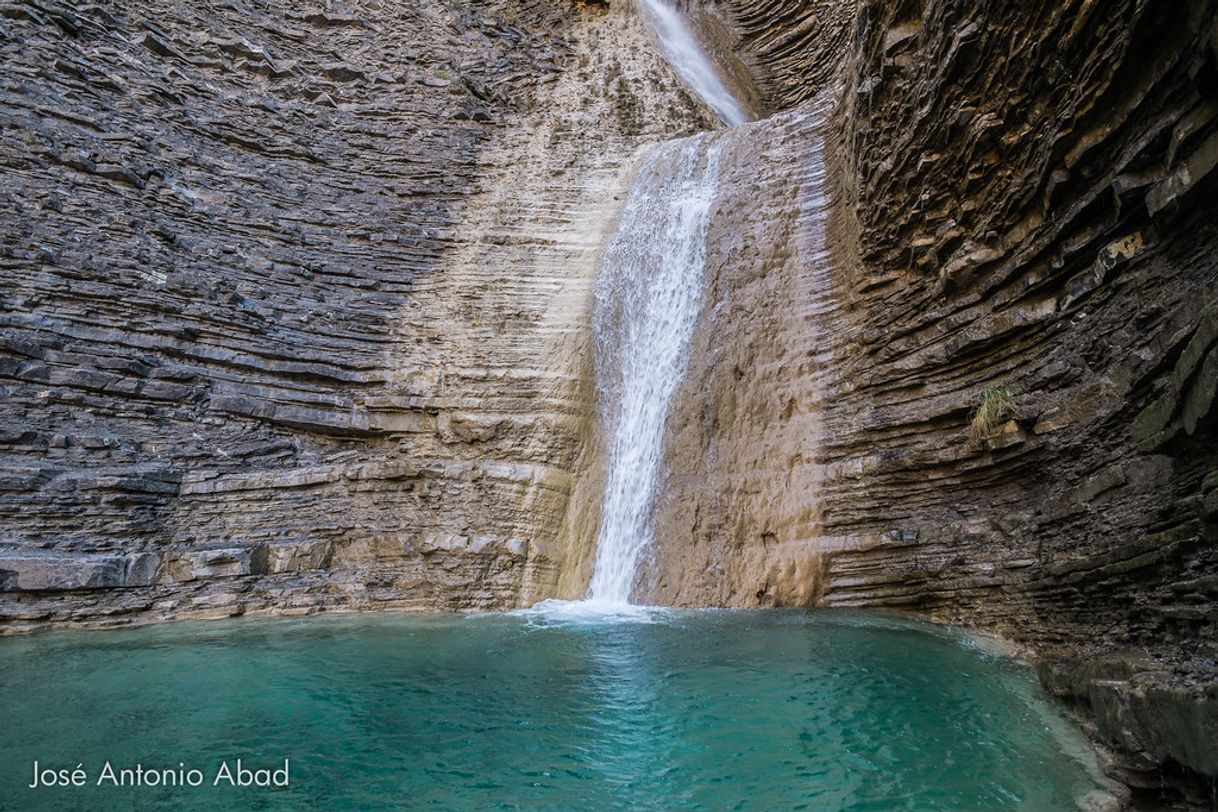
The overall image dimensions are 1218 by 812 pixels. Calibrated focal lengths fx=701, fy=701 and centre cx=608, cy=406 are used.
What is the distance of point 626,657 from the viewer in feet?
18.7

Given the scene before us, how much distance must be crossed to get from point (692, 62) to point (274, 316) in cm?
1494

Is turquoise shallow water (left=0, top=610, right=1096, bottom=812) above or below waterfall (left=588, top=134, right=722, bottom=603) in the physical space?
below

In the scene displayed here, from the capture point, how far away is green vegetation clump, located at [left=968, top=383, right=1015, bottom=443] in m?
6.34

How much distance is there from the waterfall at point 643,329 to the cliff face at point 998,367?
0.41 metres

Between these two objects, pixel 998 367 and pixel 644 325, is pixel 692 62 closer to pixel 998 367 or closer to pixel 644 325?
pixel 644 325

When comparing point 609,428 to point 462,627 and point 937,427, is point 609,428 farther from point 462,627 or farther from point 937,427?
point 937,427

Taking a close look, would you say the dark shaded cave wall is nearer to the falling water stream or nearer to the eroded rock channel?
the eroded rock channel

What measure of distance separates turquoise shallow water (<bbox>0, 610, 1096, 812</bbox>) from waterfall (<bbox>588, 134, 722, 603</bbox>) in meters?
2.71

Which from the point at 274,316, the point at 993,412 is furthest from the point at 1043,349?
the point at 274,316

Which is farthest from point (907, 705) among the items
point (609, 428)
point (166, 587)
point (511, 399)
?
point (166, 587)

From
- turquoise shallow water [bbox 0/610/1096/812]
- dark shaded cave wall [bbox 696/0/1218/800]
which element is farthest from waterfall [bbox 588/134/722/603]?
turquoise shallow water [bbox 0/610/1096/812]

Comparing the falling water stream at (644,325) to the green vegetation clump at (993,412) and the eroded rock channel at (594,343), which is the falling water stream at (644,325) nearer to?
the eroded rock channel at (594,343)

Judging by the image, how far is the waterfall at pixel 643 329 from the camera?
30.1 feet

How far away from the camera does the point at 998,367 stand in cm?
675
